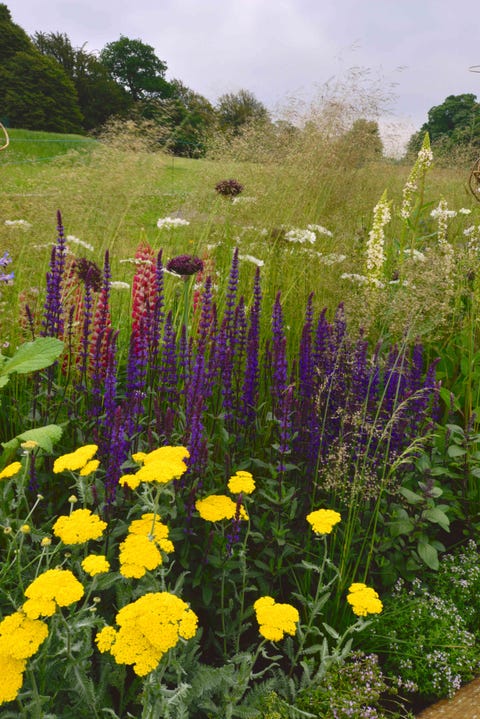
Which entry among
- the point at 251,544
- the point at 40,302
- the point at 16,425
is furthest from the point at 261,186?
the point at 251,544

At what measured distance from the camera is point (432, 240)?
5422 millimetres

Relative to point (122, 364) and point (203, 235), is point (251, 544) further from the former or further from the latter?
point (203, 235)

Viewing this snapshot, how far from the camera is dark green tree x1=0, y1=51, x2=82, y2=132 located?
74.6 feet

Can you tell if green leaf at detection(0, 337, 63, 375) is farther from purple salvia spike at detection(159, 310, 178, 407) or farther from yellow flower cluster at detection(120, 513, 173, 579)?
yellow flower cluster at detection(120, 513, 173, 579)

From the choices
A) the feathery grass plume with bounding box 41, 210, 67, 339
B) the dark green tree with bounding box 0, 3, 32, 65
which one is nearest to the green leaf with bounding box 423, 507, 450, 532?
the feathery grass plume with bounding box 41, 210, 67, 339

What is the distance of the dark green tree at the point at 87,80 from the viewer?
29562 millimetres

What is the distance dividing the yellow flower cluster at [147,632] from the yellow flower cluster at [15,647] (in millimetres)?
164

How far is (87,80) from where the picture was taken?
30.6 meters

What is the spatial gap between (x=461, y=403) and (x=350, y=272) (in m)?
1.24

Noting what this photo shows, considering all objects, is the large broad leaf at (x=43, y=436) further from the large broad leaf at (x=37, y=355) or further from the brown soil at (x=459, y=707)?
the brown soil at (x=459, y=707)

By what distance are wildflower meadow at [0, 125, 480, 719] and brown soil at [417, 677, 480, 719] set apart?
0.14 feet

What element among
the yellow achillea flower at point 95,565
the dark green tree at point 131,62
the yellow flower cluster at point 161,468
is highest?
the dark green tree at point 131,62

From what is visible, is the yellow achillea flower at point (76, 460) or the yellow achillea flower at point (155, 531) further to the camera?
the yellow achillea flower at point (76, 460)

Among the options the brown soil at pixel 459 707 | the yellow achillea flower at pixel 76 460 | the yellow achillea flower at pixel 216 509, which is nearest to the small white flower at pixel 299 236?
the yellow achillea flower at pixel 216 509
